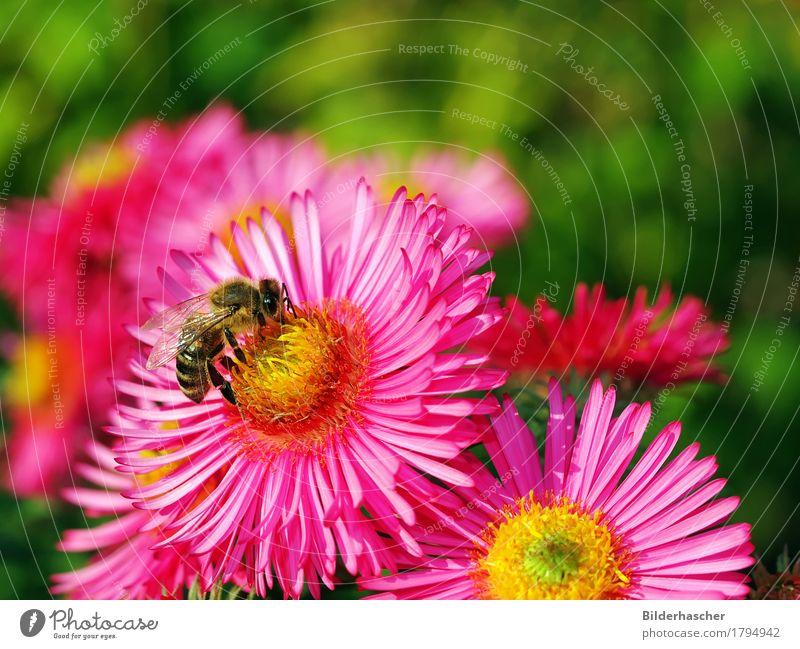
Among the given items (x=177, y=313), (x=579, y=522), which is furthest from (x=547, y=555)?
(x=177, y=313)

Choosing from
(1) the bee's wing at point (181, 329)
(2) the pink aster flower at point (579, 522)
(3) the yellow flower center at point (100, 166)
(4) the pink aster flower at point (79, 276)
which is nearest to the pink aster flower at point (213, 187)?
(4) the pink aster flower at point (79, 276)

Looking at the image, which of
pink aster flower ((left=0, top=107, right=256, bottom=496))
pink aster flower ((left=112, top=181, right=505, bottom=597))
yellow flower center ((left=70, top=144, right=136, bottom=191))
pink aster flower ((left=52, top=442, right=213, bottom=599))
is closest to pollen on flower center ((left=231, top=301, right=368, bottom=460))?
pink aster flower ((left=112, top=181, right=505, bottom=597))
